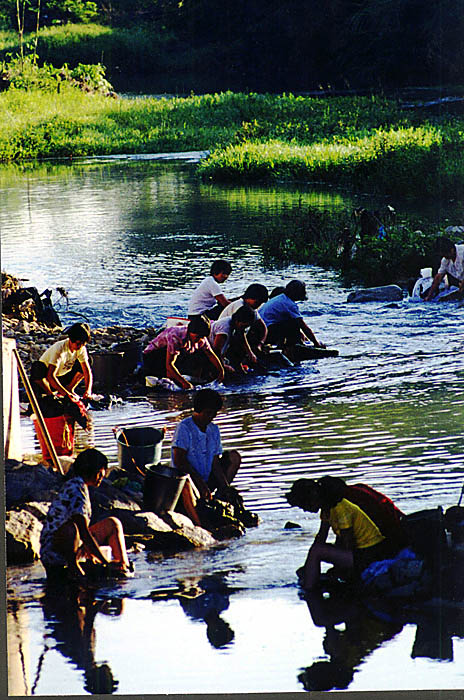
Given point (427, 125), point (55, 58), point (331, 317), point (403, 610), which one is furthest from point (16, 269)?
point (403, 610)

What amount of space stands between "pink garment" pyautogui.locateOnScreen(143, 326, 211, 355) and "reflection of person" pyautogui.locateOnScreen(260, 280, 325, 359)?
26.9 inches

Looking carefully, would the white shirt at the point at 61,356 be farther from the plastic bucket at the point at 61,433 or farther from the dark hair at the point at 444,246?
the dark hair at the point at 444,246

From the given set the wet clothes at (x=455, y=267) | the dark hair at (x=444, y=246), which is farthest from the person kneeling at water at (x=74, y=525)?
the wet clothes at (x=455, y=267)

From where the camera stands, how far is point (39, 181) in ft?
20.4

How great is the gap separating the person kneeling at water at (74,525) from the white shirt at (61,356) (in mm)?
1531

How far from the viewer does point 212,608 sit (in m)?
3.77

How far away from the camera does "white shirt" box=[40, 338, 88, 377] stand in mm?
5145

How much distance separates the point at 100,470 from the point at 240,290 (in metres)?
3.53

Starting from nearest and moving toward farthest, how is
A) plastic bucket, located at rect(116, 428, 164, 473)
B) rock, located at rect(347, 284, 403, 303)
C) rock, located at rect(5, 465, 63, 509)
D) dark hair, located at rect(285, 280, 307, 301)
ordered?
1. rock, located at rect(5, 465, 63, 509)
2. plastic bucket, located at rect(116, 428, 164, 473)
3. dark hair, located at rect(285, 280, 307, 301)
4. rock, located at rect(347, 284, 403, 303)

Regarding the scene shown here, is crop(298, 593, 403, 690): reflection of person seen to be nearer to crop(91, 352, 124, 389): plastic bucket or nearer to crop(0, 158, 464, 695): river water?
crop(0, 158, 464, 695): river water

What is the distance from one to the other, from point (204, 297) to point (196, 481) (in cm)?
240

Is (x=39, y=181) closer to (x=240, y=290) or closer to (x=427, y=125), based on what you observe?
(x=240, y=290)

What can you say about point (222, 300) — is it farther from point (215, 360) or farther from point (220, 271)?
point (215, 360)

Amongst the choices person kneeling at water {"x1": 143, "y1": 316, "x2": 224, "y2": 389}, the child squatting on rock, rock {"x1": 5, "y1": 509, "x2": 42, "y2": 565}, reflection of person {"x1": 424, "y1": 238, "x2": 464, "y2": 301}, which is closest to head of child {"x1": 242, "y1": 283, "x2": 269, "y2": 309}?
person kneeling at water {"x1": 143, "y1": 316, "x2": 224, "y2": 389}
